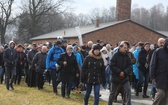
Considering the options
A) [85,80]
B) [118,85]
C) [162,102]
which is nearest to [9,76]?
[85,80]

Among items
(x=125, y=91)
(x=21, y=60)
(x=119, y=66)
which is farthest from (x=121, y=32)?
(x=119, y=66)

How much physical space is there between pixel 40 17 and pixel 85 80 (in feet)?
168

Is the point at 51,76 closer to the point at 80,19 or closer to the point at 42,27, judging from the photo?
the point at 42,27

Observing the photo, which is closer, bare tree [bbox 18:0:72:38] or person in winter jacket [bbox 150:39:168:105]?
person in winter jacket [bbox 150:39:168:105]

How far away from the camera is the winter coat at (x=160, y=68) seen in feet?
22.9

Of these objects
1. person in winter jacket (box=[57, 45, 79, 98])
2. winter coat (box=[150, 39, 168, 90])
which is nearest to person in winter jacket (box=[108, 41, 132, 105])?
winter coat (box=[150, 39, 168, 90])

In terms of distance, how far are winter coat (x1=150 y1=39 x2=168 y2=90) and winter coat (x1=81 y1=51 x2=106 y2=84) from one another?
5.80 ft

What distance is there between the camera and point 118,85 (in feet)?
26.6

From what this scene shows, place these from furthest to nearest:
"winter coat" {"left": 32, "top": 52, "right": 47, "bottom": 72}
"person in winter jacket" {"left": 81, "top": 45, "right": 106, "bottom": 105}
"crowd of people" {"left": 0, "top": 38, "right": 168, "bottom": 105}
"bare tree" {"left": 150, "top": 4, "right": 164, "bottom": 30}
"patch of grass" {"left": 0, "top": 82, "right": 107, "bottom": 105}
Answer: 1. "bare tree" {"left": 150, "top": 4, "right": 164, "bottom": 30}
2. "winter coat" {"left": 32, "top": 52, "right": 47, "bottom": 72}
3. "patch of grass" {"left": 0, "top": 82, "right": 107, "bottom": 105}
4. "person in winter jacket" {"left": 81, "top": 45, "right": 106, "bottom": 105}
5. "crowd of people" {"left": 0, "top": 38, "right": 168, "bottom": 105}

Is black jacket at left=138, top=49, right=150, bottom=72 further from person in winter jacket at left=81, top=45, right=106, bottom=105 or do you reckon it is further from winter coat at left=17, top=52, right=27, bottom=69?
winter coat at left=17, top=52, right=27, bottom=69

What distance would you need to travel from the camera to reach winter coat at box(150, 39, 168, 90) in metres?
6.98

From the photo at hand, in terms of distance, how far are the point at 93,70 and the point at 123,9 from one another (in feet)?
92.6

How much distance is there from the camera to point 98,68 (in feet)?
27.4

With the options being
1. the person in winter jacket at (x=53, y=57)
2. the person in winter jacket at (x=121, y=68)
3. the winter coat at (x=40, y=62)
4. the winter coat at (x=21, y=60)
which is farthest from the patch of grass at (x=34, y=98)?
the winter coat at (x=21, y=60)
